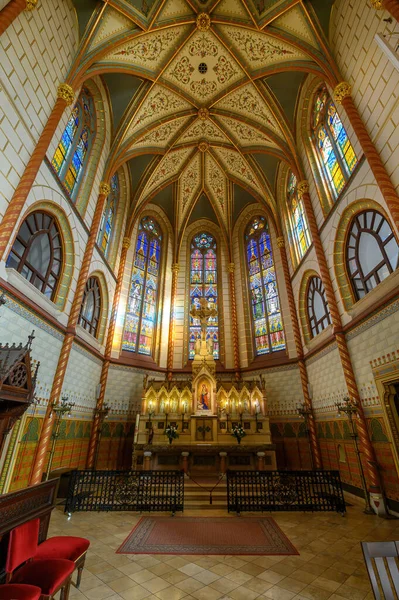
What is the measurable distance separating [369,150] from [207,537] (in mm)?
10369

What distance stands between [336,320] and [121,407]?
10513 mm

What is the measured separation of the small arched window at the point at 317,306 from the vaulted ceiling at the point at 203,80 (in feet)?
20.8

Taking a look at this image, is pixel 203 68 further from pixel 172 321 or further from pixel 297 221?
pixel 172 321

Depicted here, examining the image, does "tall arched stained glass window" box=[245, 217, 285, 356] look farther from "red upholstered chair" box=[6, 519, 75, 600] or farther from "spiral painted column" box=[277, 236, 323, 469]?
"red upholstered chair" box=[6, 519, 75, 600]

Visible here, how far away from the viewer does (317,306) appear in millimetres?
13078

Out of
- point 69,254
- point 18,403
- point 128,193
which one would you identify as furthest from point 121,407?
point 128,193

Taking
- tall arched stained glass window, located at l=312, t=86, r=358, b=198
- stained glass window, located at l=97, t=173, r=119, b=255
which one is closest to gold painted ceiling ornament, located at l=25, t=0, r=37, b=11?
stained glass window, located at l=97, t=173, r=119, b=255

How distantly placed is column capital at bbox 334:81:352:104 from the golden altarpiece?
10400mm

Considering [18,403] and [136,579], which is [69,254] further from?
[136,579]

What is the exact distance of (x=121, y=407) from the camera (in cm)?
1416

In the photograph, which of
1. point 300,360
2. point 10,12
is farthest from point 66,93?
point 300,360

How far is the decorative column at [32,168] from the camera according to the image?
21.6 ft

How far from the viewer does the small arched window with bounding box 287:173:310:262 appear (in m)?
13.9

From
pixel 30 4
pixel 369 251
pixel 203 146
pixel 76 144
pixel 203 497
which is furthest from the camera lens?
pixel 203 146
